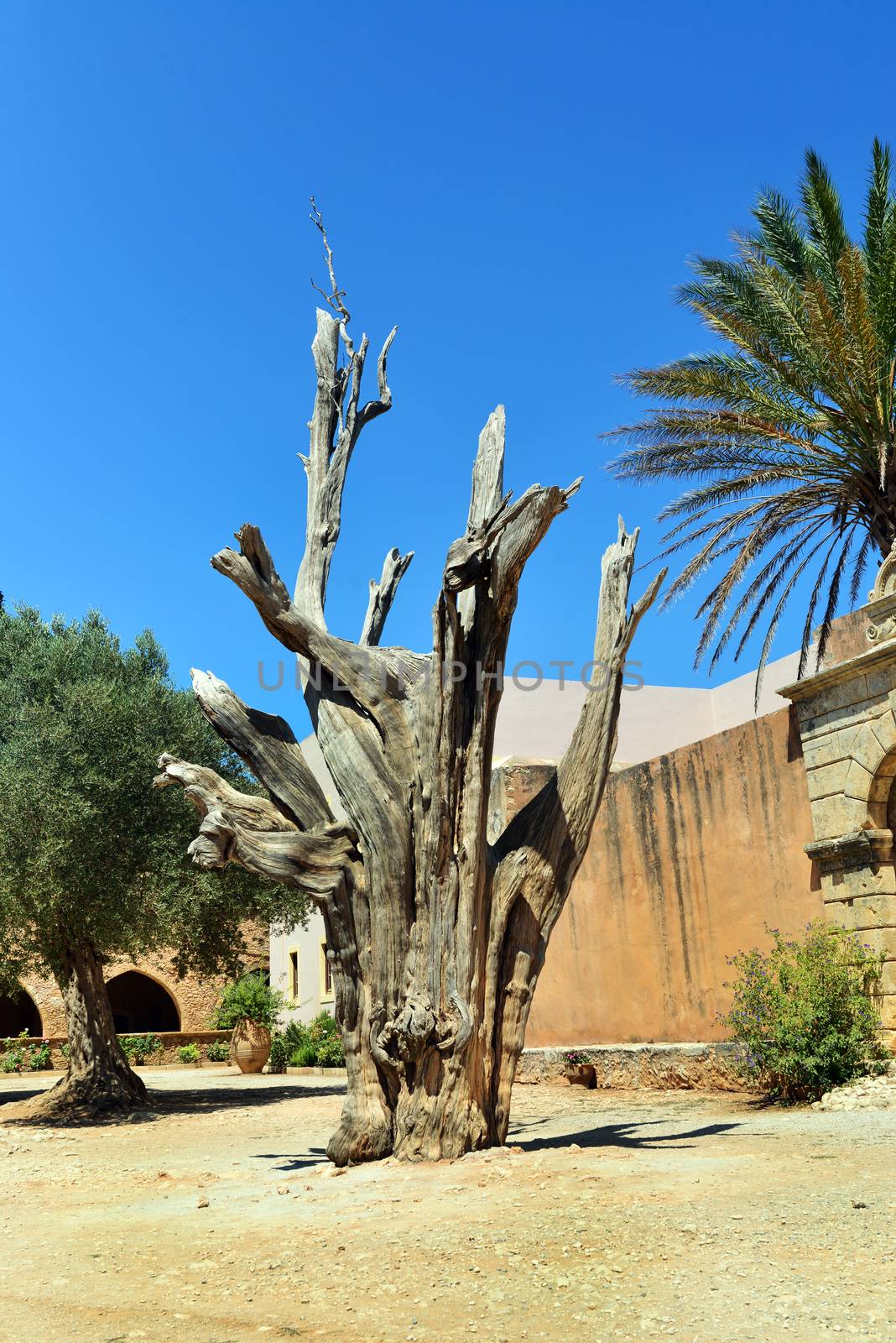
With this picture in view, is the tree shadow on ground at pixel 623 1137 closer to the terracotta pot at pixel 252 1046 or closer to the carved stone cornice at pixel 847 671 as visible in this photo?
the carved stone cornice at pixel 847 671

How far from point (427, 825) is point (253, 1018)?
15.2 m

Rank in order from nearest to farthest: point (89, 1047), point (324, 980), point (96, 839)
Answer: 1. point (96, 839)
2. point (89, 1047)
3. point (324, 980)

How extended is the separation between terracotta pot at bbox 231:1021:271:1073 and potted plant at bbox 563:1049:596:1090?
9357 millimetres

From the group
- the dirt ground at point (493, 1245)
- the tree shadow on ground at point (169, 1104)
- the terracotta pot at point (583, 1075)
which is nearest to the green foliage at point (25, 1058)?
the tree shadow on ground at point (169, 1104)

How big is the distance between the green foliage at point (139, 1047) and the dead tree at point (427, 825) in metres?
19.8

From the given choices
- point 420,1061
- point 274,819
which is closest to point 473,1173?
point 420,1061

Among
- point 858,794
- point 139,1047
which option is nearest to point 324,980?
point 139,1047

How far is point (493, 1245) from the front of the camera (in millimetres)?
4281

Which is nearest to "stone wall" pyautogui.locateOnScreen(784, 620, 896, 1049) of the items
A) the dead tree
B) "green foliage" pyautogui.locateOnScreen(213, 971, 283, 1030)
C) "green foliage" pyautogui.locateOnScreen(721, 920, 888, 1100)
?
"green foliage" pyautogui.locateOnScreen(721, 920, 888, 1100)

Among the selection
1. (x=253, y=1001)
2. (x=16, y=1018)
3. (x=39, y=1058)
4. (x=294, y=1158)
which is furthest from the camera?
(x=16, y=1018)

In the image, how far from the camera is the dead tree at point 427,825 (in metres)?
6.40

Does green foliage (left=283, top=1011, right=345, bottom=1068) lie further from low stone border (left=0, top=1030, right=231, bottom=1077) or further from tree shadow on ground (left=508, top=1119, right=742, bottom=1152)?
tree shadow on ground (left=508, top=1119, right=742, bottom=1152)

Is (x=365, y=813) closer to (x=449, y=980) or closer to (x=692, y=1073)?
(x=449, y=980)

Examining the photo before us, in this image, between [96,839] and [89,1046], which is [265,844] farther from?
[89,1046]
